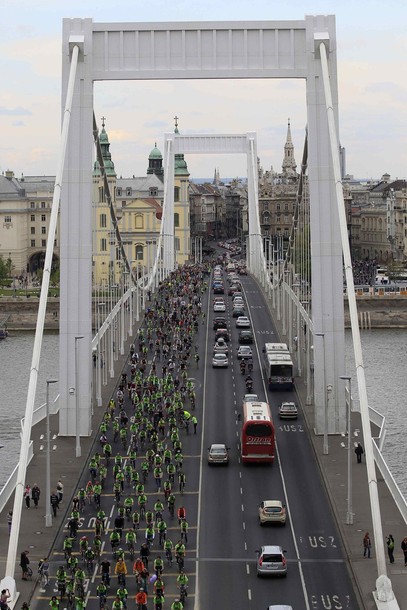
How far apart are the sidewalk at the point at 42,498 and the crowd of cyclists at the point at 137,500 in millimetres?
543

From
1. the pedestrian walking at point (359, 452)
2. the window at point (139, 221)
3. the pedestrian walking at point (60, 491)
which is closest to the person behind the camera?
the pedestrian walking at point (60, 491)

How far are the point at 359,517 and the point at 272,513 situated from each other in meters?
3.06

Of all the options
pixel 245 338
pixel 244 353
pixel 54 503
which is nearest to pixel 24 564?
pixel 54 503

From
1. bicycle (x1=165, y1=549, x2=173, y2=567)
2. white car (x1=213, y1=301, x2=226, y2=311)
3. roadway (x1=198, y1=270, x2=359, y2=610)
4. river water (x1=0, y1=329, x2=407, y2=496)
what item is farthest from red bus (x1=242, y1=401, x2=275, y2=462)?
white car (x1=213, y1=301, x2=226, y2=311)

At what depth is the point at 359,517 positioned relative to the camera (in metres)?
43.8

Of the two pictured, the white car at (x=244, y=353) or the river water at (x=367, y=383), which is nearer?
A: the river water at (x=367, y=383)

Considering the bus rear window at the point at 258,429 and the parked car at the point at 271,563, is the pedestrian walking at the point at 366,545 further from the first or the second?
the bus rear window at the point at 258,429

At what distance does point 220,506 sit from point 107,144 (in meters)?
132

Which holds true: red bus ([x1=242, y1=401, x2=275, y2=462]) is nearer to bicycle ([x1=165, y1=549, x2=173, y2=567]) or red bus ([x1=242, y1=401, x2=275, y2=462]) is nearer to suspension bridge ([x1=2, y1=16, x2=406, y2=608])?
suspension bridge ([x1=2, y1=16, x2=406, y2=608])

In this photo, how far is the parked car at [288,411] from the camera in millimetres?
60500

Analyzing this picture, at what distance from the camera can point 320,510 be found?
148 ft

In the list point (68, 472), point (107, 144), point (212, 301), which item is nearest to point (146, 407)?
point (68, 472)

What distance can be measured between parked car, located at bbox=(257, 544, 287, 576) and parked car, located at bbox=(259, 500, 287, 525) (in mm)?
4666

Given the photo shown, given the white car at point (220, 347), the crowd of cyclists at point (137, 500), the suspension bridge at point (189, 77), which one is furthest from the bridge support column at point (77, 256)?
the white car at point (220, 347)
